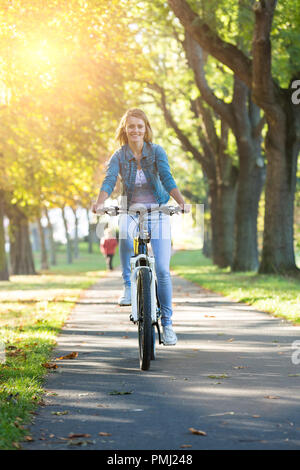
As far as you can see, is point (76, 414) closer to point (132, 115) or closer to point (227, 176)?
point (132, 115)

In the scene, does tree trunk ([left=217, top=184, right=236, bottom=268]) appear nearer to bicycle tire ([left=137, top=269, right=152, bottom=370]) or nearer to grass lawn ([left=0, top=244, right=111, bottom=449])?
grass lawn ([left=0, top=244, right=111, bottom=449])

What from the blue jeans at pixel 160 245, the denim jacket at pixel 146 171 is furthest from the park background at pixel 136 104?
the denim jacket at pixel 146 171

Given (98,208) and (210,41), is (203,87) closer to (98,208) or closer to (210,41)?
(210,41)

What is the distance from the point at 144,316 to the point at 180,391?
898 mm

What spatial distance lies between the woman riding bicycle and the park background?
137cm

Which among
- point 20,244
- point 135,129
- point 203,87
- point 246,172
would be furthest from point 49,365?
point 20,244

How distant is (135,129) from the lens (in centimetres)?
689

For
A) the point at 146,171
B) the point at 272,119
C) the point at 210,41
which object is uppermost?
the point at 210,41

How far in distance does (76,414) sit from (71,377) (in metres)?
1.42

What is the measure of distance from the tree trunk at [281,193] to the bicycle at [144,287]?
1030 cm

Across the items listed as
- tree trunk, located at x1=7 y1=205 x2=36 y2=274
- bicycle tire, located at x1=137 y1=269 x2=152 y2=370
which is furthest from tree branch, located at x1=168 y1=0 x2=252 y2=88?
tree trunk, located at x1=7 y1=205 x2=36 y2=274

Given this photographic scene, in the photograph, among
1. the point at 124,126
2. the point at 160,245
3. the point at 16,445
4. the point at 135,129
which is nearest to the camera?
the point at 16,445

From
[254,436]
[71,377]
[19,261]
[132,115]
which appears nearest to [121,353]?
[71,377]

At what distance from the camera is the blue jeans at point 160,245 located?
6762mm
